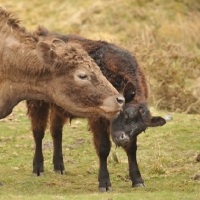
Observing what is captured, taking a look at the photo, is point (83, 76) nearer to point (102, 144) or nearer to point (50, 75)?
point (50, 75)

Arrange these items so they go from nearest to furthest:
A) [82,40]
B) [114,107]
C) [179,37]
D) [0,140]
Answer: [114,107]
[82,40]
[0,140]
[179,37]

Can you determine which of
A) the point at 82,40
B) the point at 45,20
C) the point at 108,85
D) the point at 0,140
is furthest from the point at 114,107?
the point at 45,20

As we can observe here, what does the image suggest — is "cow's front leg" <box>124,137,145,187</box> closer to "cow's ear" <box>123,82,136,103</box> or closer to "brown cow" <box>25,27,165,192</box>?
"brown cow" <box>25,27,165,192</box>

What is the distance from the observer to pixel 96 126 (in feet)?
36.3

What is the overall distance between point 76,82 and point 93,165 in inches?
145

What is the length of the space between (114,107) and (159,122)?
170 cm

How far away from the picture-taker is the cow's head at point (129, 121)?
Result: 10484mm

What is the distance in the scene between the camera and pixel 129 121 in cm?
1057

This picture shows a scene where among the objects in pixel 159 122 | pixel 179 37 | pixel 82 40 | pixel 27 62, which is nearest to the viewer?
pixel 27 62

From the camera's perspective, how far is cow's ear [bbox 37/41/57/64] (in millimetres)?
9766

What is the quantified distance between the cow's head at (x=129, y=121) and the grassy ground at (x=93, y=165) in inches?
34.1

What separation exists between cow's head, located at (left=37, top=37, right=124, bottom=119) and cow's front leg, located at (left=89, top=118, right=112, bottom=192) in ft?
3.87

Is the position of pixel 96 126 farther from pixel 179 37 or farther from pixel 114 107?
pixel 179 37

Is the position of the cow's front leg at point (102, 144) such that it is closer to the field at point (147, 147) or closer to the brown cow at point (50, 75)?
the field at point (147, 147)
